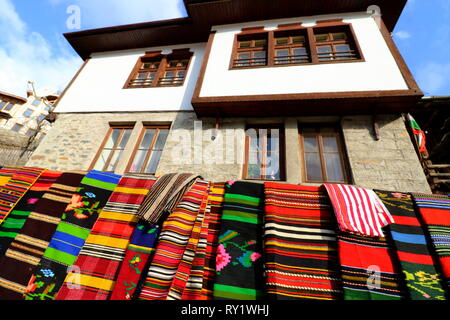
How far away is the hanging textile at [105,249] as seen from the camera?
212 cm

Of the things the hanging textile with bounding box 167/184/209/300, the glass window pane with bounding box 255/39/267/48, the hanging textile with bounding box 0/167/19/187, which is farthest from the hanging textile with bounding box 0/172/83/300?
the glass window pane with bounding box 255/39/267/48

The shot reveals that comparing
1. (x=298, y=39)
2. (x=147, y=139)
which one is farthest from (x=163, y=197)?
(x=298, y=39)

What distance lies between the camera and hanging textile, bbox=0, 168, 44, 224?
291 centimetres

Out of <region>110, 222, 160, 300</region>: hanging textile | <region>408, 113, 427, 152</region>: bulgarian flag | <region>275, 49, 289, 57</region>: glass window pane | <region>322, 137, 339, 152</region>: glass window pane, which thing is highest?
<region>275, 49, 289, 57</region>: glass window pane

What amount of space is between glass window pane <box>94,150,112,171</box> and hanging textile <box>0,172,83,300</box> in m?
1.64

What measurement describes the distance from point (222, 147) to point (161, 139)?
178cm

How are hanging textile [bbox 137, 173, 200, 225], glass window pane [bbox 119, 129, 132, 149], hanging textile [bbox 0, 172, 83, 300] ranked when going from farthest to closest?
glass window pane [bbox 119, 129, 132, 149] < hanging textile [bbox 137, 173, 200, 225] < hanging textile [bbox 0, 172, 83, 300]

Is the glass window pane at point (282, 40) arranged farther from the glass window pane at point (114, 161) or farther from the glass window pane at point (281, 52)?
the glass window pane at point (114, 161)

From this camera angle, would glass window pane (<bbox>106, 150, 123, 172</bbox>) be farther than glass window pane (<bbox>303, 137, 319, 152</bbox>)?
Yes

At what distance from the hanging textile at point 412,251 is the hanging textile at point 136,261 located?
2.79 metres

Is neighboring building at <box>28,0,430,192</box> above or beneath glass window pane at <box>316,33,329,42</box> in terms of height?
beneath

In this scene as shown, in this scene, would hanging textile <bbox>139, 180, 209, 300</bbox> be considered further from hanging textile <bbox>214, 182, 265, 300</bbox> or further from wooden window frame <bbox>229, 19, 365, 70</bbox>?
wooden window frame <bbox>229, 19, 365, 70</bbox>

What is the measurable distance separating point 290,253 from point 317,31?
242 inches

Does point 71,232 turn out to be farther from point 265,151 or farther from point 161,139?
point 265,151
